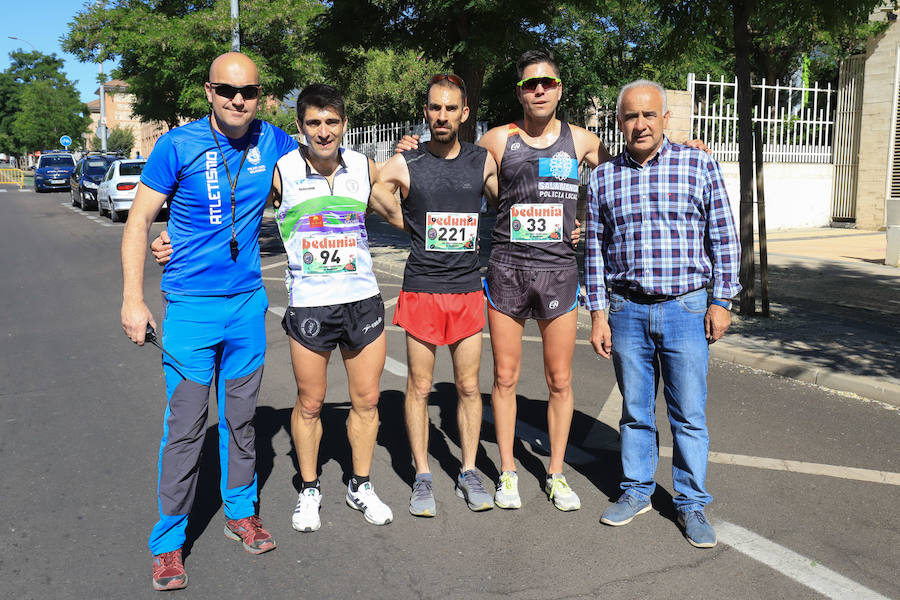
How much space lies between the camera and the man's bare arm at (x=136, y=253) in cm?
301

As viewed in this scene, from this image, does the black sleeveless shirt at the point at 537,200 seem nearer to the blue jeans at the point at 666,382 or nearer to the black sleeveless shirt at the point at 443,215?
the black sleeveless shirt at the point at 443,215

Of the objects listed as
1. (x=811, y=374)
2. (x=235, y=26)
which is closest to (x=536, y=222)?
(x=811, y=374)

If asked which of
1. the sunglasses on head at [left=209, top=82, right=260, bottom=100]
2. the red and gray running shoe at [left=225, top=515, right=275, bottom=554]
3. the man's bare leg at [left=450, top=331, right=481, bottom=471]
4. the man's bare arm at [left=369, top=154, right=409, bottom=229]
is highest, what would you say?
the sunglasses on head at [left=209, top=82, right=260, bottom=100]

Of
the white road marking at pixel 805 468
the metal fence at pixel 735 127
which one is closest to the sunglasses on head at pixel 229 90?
the white road marking at pixel 805 468

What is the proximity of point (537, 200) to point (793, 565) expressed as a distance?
1873 mm

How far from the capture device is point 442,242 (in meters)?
3.58

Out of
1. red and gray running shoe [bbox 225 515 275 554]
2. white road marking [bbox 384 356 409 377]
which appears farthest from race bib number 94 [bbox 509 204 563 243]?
white road marking [bbox 384 356 409 377]

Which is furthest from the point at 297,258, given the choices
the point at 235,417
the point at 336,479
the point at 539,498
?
the point at 539,498

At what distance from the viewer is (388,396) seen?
5.48 m

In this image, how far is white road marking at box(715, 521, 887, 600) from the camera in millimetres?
2918

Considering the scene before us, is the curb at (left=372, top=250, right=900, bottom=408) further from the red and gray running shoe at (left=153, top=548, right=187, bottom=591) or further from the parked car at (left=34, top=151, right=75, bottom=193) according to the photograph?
the parked car at (left=34, top=151, right=75, bottom=193)

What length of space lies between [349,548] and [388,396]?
2191 mm

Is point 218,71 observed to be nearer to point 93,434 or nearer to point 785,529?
point 93,434

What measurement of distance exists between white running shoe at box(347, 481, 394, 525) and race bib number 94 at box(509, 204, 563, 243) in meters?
1.36
